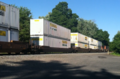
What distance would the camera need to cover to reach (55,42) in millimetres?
23578

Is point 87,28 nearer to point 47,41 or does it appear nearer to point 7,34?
point 47,41

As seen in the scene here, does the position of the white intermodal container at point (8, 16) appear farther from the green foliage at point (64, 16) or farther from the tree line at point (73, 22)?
the green foliage at point (64, 16)

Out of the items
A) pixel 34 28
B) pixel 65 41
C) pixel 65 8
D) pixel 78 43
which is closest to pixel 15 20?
pixel 34 28

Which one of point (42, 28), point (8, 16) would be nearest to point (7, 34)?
point (8, 16)

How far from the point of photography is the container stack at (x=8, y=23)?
46.0ft

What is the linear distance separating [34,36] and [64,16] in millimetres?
67015

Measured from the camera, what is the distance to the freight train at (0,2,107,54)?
1433 cm

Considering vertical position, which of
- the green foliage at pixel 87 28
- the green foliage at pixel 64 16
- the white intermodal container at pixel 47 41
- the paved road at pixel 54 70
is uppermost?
the green foliage at pixel 64 16

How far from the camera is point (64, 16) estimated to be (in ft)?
282

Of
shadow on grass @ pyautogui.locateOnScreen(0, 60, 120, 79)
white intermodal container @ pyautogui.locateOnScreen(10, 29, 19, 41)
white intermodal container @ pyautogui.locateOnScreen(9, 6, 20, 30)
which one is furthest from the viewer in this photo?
white intermodal container @ pyautogui.locateOnScreen(9, 6, 20, 30)

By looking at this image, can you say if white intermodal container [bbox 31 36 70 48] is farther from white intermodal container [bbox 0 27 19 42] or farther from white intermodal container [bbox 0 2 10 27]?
white intermodal container [bbox 0 2 10 27]

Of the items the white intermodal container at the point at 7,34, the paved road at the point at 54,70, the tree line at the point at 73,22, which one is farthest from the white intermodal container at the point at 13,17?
the tree line at the point at 73,22

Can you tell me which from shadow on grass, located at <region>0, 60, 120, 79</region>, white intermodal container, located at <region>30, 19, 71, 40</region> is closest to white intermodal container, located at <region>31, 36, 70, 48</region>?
white intermodal container, located at <region>30, 19, 71, 40</region>

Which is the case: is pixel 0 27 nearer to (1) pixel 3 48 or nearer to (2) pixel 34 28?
(1) pixel 3 48
